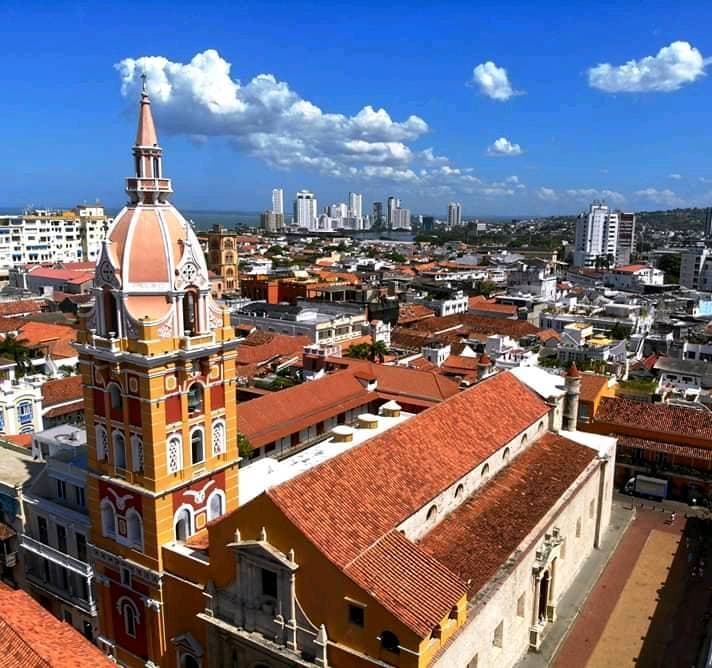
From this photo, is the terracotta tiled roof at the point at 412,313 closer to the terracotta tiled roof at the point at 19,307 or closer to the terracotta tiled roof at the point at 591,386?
the terracotta tiled roof at the point at 591,386

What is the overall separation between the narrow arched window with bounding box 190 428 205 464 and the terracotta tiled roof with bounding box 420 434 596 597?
9578mm

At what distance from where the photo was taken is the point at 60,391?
5222 centimetres

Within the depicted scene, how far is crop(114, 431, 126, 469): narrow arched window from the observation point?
26031mm

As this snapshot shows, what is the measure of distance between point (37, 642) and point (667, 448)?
125 feet

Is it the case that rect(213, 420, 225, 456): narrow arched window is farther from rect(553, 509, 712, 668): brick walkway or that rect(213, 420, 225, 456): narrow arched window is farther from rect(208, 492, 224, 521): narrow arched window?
rect(553, 509, 712, 668): brick walkway

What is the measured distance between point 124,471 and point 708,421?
37.3 m

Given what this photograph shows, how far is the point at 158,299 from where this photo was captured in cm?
2512

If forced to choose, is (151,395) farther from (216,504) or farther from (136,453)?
(216,504)

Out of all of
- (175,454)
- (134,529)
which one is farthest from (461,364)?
(134,529)

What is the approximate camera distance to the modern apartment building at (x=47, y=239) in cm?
15100

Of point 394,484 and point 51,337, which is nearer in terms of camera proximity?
point 394,484

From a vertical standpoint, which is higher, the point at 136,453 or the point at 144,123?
the point at 144,123

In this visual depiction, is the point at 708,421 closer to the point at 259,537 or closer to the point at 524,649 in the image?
the point at 524,649

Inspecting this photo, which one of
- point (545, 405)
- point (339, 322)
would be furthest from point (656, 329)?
point (545, 405)
